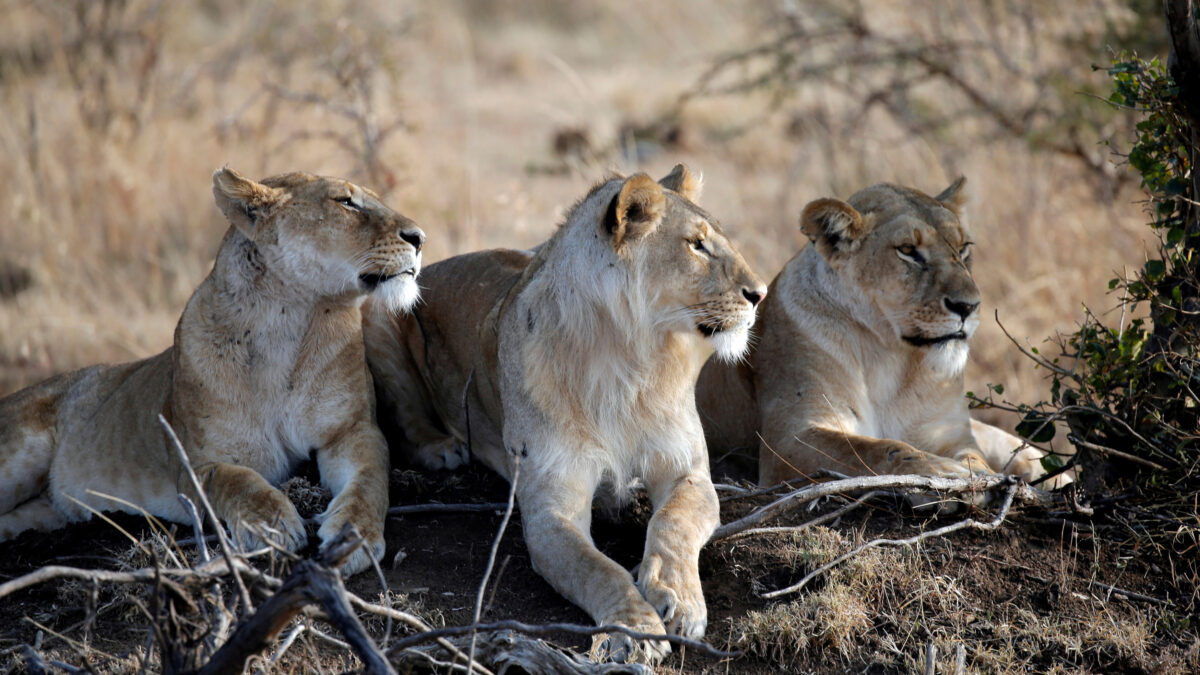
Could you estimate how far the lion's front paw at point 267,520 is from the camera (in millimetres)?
3568

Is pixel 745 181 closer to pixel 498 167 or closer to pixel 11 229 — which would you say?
pixel 498 167

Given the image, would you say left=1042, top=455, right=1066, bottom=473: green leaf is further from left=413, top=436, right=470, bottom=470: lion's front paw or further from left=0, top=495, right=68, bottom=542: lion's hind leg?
left=0, top=495, right=68, bottom=542: lion's hind leg

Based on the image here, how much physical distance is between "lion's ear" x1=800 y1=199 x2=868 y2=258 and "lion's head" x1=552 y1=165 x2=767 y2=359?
0.96m

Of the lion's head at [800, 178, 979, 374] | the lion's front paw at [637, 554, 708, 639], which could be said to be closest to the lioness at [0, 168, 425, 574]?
the lion's front paw at [637, 554, 708, 639]

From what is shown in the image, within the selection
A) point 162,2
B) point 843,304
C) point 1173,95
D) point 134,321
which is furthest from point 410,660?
point 162,2

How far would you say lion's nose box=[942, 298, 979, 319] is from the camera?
419 cm

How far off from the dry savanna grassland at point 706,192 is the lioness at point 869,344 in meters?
0.35

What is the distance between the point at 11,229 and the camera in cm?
852

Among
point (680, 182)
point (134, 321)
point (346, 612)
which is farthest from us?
point (134, 321)

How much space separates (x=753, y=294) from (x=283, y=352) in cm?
167

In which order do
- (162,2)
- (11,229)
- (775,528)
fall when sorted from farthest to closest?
(162,2) → (11,229) → (775,528)

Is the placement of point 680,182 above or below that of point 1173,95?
below

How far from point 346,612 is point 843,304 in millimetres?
2857

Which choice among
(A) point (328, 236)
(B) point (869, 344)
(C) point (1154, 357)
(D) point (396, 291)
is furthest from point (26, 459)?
(C) point (1154, 357)
